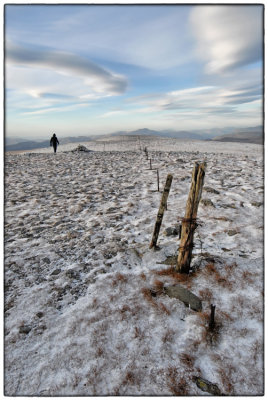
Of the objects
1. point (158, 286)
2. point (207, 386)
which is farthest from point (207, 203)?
point (207, 386)

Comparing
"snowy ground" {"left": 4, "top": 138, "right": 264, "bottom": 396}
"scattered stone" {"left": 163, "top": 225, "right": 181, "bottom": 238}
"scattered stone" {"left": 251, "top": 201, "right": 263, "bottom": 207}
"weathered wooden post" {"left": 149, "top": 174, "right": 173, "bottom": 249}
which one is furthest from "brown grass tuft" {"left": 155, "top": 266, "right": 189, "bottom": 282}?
"scattered stone" {"left": 251, "top": 201, "right": 263, "bottom": 207}

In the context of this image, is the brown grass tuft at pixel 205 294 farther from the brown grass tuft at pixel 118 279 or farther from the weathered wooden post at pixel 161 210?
the weathered wooden post at pixel 161 210

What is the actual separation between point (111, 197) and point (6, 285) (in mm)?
6239

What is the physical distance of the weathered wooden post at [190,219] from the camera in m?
4.73

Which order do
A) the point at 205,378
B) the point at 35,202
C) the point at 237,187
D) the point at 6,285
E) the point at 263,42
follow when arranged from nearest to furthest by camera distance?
the point at 205,378 → the point at 263,42 → the point at 6,285 → the point at 35,202 → the point at 237,187

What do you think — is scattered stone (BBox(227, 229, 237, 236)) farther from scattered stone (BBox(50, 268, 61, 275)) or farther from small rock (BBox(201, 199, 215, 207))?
scattered stone (BBox(50, 268, 61, 275))

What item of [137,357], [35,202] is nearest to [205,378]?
[137,357]

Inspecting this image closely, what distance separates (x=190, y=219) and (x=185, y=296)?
1.64 metres

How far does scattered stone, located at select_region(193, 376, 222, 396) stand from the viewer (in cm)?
314

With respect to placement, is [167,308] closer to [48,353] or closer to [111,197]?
[48,353]

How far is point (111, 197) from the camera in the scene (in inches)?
426

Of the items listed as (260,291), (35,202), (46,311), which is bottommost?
(46,311)

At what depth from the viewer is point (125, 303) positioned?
462 cm

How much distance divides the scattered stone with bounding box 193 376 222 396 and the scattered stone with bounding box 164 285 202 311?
1.29 meters
